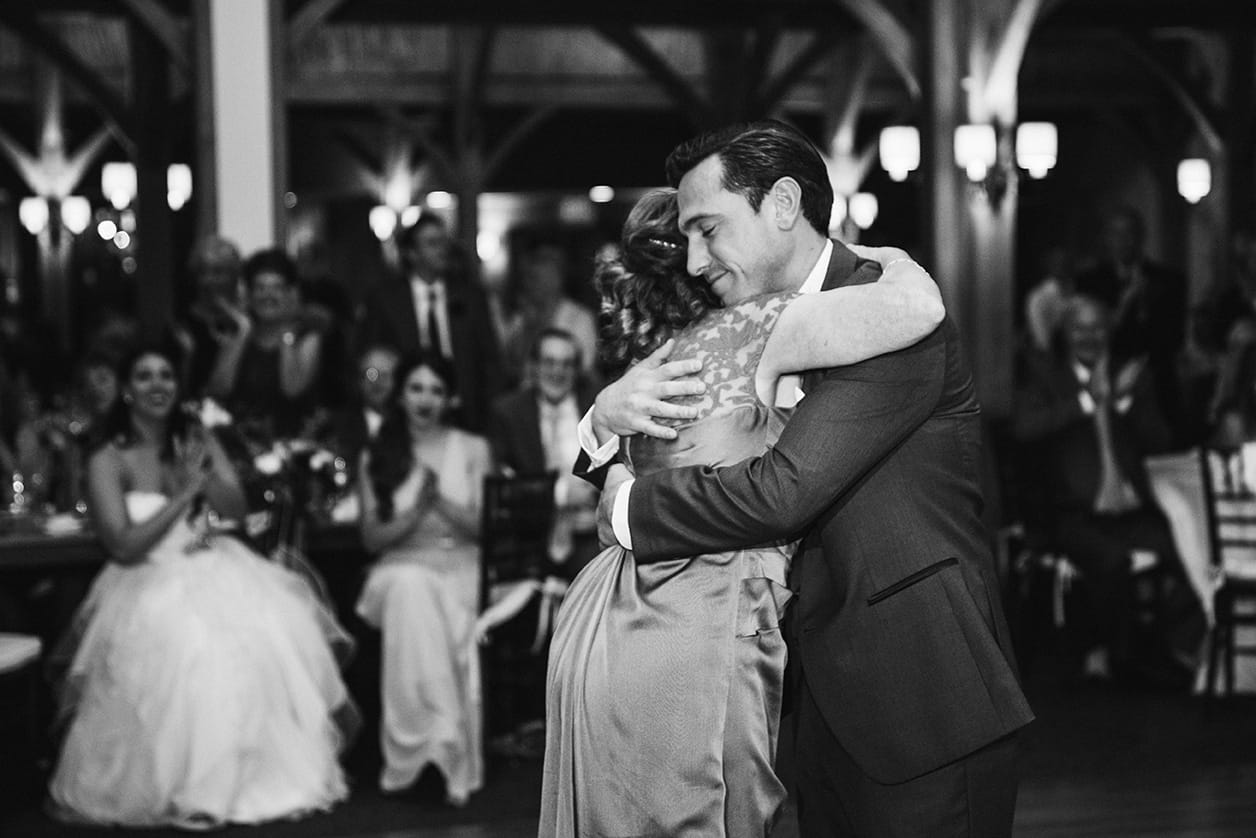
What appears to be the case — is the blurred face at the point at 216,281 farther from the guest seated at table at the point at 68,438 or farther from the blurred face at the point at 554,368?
the blurred face at the point at 554,368

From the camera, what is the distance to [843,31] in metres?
11.0

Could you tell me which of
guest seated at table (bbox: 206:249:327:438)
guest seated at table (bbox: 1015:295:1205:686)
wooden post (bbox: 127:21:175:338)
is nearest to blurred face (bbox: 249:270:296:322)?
guest seated at table (bbox: 206:249:327:438)

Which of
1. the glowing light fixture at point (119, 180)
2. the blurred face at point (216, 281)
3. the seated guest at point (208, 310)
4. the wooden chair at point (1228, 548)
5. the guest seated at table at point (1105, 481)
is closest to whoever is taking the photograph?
the wooden chair at point (1228, 548)

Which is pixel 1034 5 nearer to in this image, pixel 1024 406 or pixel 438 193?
pixel 1024 406

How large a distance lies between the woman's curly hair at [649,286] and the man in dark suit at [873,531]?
0.34ft

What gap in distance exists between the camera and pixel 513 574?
17.2ft

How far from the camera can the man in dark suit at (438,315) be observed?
258 inches

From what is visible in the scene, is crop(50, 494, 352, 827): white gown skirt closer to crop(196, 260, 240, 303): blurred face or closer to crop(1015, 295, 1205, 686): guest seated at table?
crop(196, 260, 240, 303): blurred face

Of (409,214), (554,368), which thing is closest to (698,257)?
(554,368)

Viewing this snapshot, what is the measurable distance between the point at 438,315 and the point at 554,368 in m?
1.09

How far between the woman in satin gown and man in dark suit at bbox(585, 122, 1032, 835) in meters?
0.06

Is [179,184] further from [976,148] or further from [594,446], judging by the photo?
[594,446]

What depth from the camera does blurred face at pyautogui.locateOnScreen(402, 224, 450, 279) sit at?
6508 mm

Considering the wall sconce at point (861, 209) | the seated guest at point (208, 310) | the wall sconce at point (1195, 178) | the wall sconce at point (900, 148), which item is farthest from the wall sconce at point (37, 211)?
the wall sconce at point (1195, 178)
